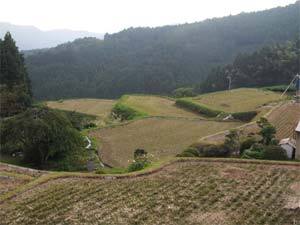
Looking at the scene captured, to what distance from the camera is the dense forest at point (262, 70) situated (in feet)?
217

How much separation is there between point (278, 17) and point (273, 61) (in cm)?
4254

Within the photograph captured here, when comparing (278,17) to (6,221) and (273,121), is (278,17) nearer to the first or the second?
(273,121)

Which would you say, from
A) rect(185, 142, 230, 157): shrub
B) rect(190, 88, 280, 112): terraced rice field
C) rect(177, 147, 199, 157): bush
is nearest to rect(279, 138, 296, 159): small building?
rect(185, 142, 230, 157): shrub

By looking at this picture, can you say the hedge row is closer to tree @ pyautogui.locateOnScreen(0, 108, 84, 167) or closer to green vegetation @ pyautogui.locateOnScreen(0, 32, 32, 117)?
green vegetation @ pyautogui.locateOnScreen(0, 32, 32, 117)

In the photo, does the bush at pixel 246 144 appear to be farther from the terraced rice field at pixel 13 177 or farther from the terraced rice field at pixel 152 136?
the terraced rice field at pixel 13 177

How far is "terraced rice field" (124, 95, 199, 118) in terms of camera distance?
44906 millimetres

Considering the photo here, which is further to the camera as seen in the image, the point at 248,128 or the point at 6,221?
the point at 248,128

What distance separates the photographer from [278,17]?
106 m

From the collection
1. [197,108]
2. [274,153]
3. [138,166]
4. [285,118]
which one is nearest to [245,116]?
[285,118]

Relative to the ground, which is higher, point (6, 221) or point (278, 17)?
point (278, 17)

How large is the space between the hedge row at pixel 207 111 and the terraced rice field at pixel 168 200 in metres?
21.3

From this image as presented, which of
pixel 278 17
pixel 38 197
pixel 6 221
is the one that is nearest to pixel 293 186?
pixel 38 197

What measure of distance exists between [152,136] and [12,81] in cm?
1959

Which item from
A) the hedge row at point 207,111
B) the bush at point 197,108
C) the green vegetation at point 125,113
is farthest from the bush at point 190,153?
the bush at point 197,108
